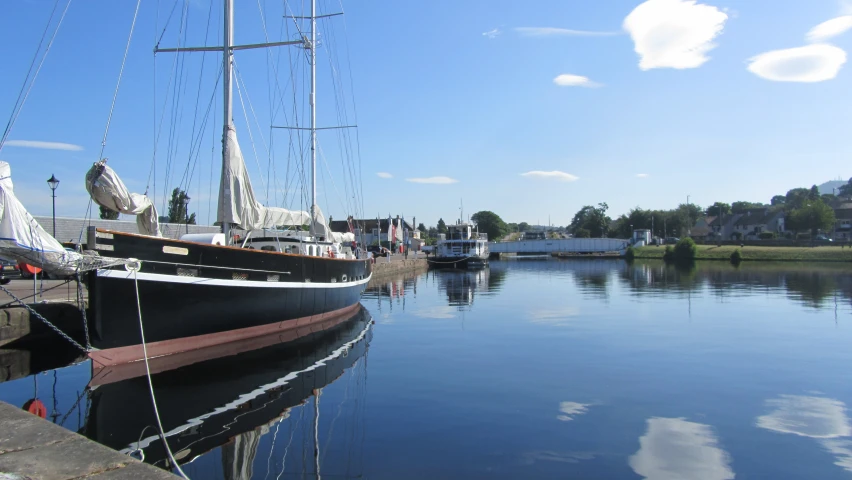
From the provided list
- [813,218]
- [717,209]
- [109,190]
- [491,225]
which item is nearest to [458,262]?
[109,190]

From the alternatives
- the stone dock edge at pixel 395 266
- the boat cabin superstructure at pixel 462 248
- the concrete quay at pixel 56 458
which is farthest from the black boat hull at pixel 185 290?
the boat cabin superstructure at pixel 462 248

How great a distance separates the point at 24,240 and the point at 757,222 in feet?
417

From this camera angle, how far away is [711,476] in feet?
→ 22.6

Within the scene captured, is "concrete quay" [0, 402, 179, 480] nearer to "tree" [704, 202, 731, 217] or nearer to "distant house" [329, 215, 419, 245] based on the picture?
"distant house" [329, 215, 419, 245]

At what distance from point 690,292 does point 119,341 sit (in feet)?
94.5

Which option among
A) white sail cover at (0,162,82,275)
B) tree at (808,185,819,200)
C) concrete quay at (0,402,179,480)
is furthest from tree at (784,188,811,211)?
concrete quay at (0,402,179,480)

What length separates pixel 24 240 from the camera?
32.8 feet

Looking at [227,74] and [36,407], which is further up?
[227,74]

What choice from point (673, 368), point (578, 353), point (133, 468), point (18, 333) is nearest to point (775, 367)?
point (673, 368)

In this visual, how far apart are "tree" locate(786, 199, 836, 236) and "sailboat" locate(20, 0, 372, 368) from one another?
9118 centimetres

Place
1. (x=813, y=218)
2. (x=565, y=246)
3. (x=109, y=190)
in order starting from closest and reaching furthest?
(x=109, y=190) → (x=813, y=218) → (x=565, y=246)

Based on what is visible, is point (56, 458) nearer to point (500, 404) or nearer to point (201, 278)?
point (500, 404)

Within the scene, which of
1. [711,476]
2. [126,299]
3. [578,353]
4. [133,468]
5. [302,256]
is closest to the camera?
[133,468]

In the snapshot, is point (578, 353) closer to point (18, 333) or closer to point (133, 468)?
point (133, 468)
